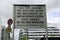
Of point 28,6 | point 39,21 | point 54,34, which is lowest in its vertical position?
point 54,34

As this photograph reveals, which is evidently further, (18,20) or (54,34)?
(54,34)

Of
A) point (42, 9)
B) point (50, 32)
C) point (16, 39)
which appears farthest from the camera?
point (50, 32)

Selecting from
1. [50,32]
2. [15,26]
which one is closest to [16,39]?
[15,26]

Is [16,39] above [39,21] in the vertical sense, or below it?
below

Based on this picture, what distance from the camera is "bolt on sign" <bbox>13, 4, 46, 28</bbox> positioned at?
20453 millimetres

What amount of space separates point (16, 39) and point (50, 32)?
1476 inches

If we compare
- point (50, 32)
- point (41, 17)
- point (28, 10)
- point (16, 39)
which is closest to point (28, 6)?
point (28, 10)

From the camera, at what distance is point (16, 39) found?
2694cm

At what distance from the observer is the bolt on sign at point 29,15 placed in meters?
20.5

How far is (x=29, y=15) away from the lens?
2055 centimetres

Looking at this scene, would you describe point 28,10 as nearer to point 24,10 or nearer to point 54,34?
point 24,10

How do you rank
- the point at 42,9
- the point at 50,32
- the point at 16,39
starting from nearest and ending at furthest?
the point at 42,9 → the point at 16,39 → the point at 50,32

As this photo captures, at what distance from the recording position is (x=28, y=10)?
2053 centimetres

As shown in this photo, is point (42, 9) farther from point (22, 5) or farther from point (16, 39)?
point (16, 39)
